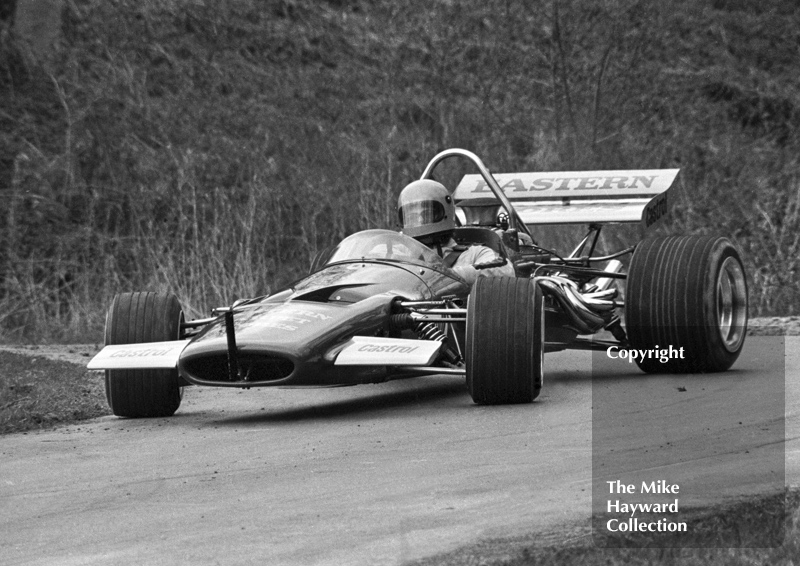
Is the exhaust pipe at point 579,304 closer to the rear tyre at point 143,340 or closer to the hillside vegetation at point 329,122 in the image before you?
the rear tyre at point 143,340

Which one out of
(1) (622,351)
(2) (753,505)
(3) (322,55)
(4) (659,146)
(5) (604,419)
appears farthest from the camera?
(3) (322,55)

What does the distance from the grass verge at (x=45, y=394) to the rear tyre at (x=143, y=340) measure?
1.37 feet

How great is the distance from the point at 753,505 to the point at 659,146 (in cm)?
1776

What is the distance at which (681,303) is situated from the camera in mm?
9836

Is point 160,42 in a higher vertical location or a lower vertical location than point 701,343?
higher

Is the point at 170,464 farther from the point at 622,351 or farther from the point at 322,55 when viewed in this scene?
the point at 322,55

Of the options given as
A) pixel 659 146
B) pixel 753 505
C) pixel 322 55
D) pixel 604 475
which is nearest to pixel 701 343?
pixel 604 475

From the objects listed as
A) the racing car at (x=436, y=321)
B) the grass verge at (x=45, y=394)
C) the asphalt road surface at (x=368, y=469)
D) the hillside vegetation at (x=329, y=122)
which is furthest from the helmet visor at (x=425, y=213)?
the hillside vegetation at (x=329, y=122)

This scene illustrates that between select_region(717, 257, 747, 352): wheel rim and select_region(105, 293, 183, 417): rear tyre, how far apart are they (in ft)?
13.2

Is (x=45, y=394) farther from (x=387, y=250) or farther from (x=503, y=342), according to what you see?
(x=503, y=342)

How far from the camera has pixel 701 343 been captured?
9.80m

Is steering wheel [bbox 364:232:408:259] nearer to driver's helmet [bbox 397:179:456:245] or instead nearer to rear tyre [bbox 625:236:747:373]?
driver's helmet [bbox 397:179:456:245]

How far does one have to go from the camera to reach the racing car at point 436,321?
8094 millimetres

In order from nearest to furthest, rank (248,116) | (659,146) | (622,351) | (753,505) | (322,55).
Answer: (753,505)
(622,351)
(659,146)
(248,116)
(322,55)
